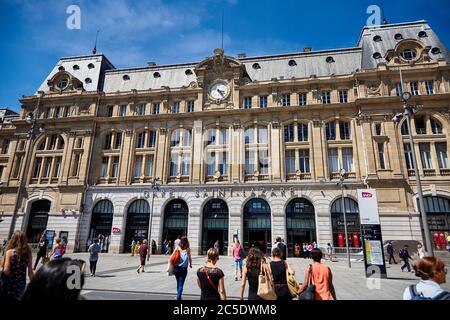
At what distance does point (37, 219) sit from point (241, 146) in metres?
27.7

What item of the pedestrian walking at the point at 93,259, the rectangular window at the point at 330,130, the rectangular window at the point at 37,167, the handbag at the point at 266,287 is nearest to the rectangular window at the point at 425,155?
the rectangular window at the point at 330,130

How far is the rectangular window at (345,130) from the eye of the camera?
3172 centimetres

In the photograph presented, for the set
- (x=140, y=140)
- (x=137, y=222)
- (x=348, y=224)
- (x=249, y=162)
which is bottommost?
(x=137, y=222)

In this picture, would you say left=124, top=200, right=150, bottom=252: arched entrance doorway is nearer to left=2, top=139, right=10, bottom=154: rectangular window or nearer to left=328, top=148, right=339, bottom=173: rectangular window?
left=328, top=148, right=339, bottom=173: rectangular window

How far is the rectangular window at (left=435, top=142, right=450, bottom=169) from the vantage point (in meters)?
28.0

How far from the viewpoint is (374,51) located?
34.3m

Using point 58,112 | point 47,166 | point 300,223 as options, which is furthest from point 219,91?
point 47,166

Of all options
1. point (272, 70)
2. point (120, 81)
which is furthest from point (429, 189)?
point (120, 81)

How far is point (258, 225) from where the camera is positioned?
99.7 feet

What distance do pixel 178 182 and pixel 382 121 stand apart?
2439cm

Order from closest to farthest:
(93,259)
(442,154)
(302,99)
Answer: (93,259) < (442,154) < (302,99)

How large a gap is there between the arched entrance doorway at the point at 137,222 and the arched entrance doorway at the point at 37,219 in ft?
36.5

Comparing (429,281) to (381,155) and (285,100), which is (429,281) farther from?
(285,100)
